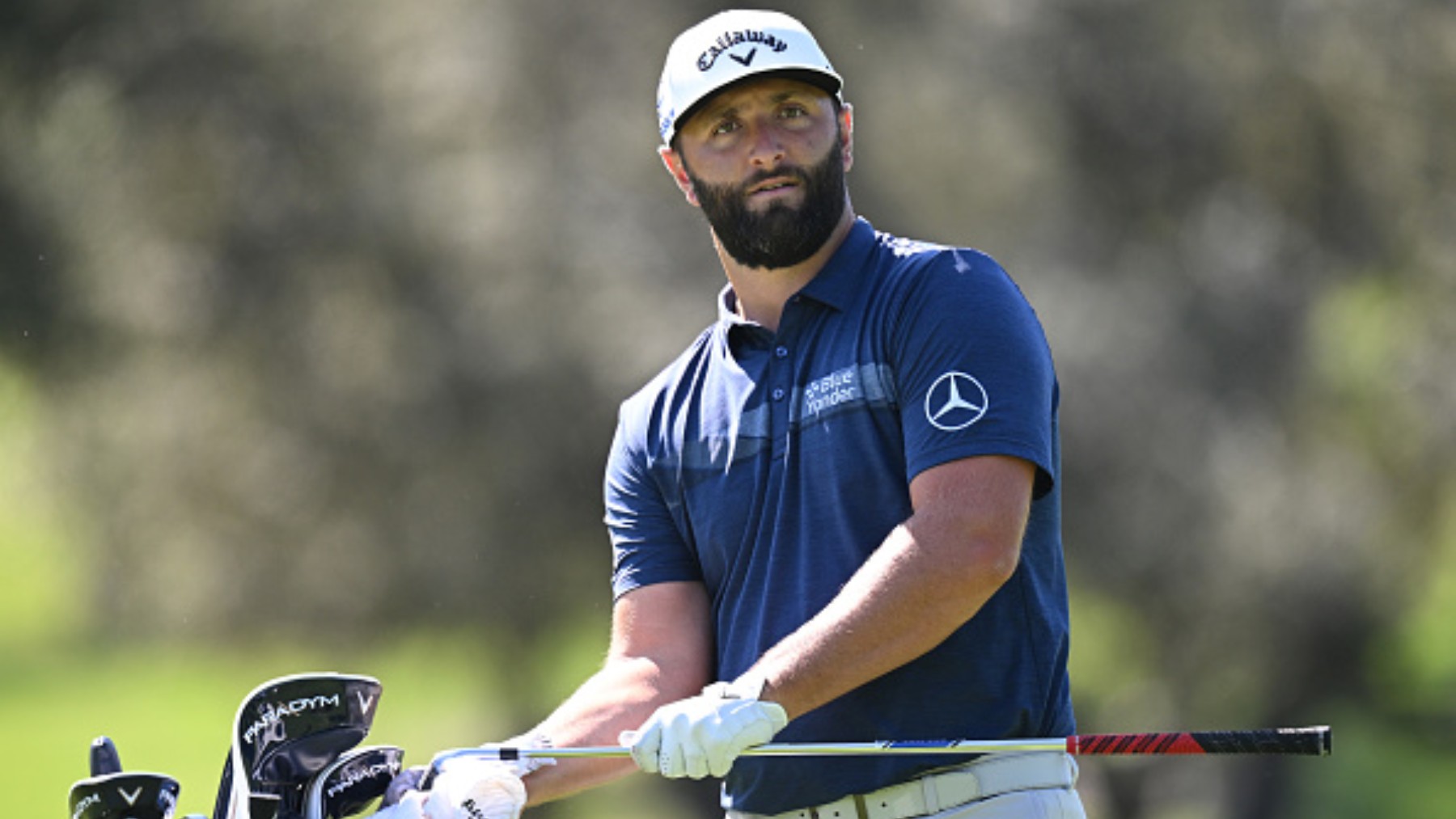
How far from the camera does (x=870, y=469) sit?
358cm

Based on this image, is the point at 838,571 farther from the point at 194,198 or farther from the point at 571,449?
the point at 194,198

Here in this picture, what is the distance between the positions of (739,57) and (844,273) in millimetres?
424

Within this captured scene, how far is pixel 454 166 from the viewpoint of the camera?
11.5 meters

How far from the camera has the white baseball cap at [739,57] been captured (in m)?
3.82

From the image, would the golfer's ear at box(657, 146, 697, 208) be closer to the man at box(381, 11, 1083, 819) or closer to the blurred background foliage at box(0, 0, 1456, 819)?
the man at box(381, 11, 1083, 819)

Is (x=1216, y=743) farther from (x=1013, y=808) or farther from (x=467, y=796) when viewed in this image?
(x=467, y=796)

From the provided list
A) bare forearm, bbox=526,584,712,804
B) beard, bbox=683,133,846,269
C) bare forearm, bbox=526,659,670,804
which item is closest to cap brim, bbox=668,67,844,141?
beard, bbox=683,133,846,269

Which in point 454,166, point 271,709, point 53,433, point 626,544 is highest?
point 454,166

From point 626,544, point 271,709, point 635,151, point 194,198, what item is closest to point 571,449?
point 635,151

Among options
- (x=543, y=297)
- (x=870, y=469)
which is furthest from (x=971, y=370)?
(x=543, y=297)

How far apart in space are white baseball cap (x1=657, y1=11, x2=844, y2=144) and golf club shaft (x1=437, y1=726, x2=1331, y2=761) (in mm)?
Answer: 1145

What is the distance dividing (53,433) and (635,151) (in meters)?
3.47

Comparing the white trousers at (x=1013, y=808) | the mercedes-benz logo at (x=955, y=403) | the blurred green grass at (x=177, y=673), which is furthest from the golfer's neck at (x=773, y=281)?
the blurred green grass at (x=177, y=673)

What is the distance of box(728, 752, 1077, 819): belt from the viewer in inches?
138
